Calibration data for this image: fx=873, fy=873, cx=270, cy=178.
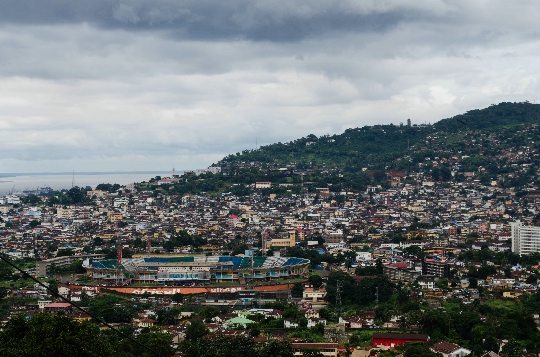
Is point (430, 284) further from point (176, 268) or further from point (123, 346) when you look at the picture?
point (123, 346)

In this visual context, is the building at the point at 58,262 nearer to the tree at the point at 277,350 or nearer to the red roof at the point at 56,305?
the red roof at the point at 56,305

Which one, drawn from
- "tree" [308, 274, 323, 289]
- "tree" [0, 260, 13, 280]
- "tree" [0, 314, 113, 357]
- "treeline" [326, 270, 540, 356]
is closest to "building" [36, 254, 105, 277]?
"tree" [0, 260, 13, 280]

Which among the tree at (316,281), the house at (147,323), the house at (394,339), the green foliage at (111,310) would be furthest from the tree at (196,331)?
the tree at (316,281)

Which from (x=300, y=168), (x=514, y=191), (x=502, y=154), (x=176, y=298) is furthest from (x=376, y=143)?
(x=176, y=298)

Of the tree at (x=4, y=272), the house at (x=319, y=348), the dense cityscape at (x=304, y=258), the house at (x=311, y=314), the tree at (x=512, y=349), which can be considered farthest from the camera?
the tree at (x=4, y=272)

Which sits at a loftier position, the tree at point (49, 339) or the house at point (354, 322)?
the tree at point (49, 339)

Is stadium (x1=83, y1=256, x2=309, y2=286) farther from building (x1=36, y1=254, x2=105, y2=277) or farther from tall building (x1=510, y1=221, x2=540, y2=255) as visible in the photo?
tall building (x1=510, y1=221, x2=540, y2=255)
